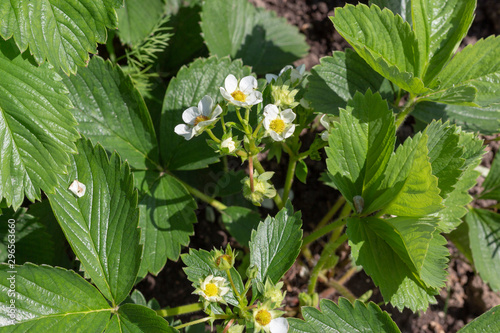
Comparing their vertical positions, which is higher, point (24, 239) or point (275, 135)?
point (275, 135)

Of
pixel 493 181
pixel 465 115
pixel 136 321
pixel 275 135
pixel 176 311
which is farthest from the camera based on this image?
pixel 493 181

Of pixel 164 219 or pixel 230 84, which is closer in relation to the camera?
pixel 230 84

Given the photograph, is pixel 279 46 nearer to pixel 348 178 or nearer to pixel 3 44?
pixel 348 178

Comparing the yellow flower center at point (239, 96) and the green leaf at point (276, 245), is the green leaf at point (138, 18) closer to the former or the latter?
the yellow flower center at point (239, 96)

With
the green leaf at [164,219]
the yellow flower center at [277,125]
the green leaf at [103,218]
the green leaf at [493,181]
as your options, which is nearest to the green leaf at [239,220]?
the green leaf at [164,219]

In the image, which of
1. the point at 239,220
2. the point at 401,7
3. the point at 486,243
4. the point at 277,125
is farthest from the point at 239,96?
the point at 486,243

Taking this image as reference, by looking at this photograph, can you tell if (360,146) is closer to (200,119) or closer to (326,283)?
(200,119)
